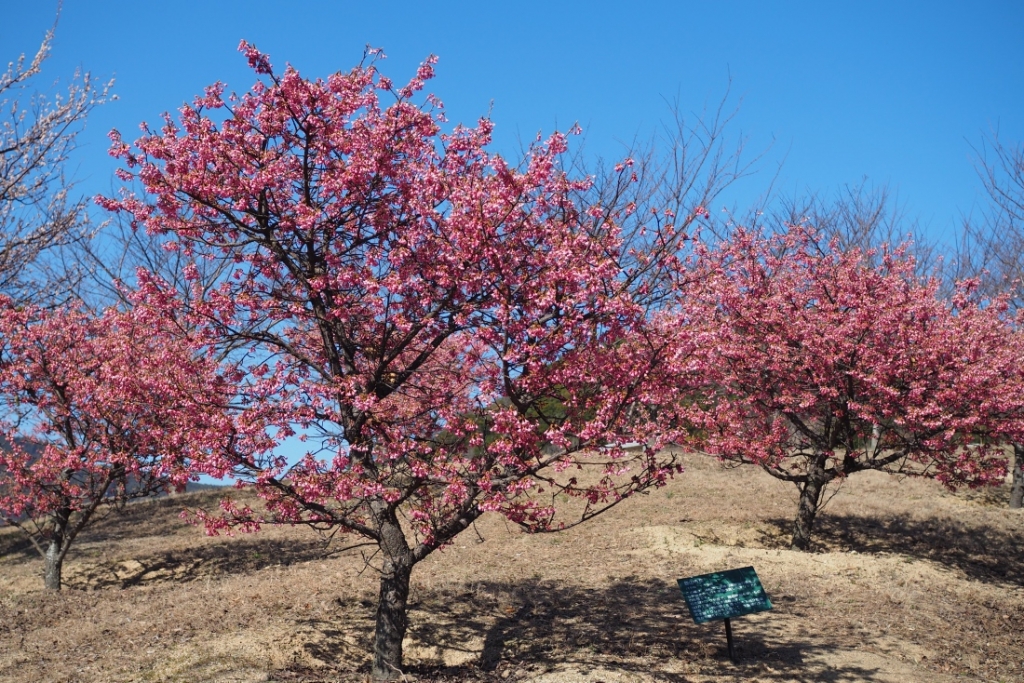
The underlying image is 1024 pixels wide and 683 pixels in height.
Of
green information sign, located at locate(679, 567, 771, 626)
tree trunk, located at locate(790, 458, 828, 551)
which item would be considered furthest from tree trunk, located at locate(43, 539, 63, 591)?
tree trunk, located at locate(790, 458, 828, 551)

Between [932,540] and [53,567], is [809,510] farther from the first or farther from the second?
[53,567]

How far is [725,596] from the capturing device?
33.3ft

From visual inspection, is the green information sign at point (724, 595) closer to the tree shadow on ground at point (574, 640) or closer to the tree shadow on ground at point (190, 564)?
the tree shadow on ground at point (574, 640)

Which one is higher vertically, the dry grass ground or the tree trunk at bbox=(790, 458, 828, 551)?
the tree trunk at bbox=(790, 458, 828, 551)

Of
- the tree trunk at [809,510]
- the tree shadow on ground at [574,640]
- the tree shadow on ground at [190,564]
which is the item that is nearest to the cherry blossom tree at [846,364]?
the tree trunk at [809,510]

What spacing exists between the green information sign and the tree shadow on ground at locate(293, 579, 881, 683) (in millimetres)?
620

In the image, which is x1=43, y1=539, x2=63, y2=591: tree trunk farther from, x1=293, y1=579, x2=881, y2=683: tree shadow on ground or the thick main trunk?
the thick main trunk

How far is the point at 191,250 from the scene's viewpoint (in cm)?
934

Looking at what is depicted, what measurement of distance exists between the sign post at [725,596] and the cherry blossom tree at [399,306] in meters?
2.34

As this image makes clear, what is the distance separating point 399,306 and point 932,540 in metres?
14.7

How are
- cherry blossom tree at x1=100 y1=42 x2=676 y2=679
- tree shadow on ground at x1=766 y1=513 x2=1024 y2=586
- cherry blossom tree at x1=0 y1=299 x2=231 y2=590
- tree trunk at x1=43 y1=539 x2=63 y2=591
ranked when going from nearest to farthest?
cherry blossom tree at x1=100 y1=42 x2=676 y2=679 < cherry blossom tree at x1=0 y1=299 x2=231 y2=590 < tree trunk at x1=43 y1=539 x2=63 y2=591 < tree shadow on ground at x1=766 y1=513 x2=1024 y2=586

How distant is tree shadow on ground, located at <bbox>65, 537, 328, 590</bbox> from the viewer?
16250 millimetres

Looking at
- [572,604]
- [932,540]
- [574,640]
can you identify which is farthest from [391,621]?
[932,540]

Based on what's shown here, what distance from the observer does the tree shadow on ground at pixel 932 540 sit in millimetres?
16234
